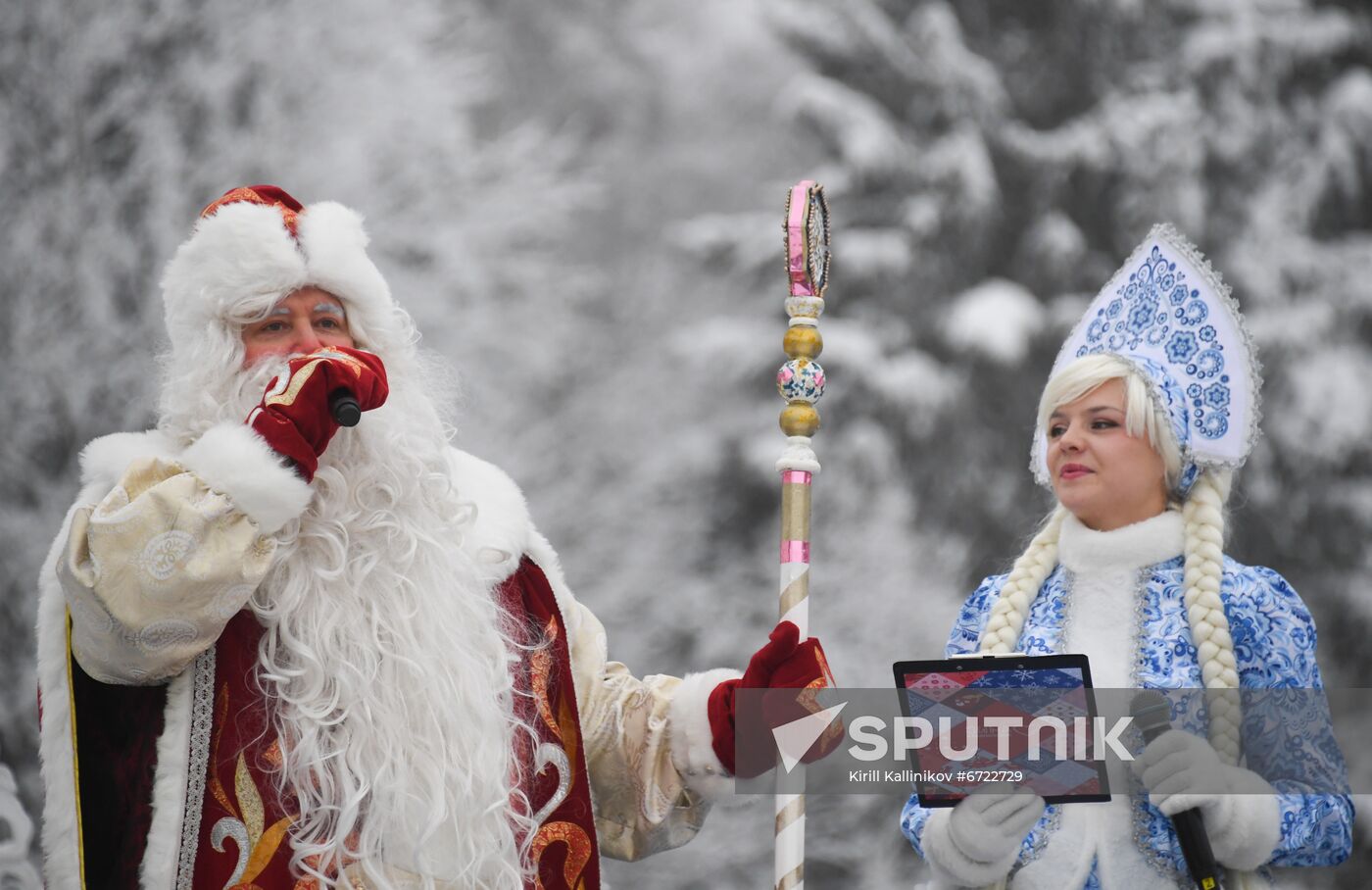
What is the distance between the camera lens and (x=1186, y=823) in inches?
100

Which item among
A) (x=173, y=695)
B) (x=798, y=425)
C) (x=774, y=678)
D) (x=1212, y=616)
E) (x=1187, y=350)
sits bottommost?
(x=173, y=695)

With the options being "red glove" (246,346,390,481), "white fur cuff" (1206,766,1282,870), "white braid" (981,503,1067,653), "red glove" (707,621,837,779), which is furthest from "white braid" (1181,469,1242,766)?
"red glove" (246,346,390,481)

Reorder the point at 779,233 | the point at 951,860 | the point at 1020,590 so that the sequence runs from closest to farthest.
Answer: the point at 951,860, the point at 1020,590, the point at 779,233

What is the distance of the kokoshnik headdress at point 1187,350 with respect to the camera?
9.62ft

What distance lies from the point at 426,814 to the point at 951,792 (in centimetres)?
91

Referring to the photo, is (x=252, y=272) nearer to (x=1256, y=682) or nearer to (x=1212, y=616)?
(x=1212, y=616)

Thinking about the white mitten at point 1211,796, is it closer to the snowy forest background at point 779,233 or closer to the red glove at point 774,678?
the red glove at point 774,678

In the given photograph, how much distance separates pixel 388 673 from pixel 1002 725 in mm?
1073

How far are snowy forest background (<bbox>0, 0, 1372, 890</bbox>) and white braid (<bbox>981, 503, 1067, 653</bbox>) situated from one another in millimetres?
2251

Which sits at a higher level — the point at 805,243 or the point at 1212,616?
the point at 805,243

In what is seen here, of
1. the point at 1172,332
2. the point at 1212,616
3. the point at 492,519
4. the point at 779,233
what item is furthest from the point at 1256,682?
the point at 779,233

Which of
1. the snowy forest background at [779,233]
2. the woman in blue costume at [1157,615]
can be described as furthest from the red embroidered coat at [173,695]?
the snowy forest background at [779,233]

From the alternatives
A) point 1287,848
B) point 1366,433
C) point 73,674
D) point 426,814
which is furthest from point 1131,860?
point 1366,433

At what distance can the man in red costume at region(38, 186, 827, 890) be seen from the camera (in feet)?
7.75
